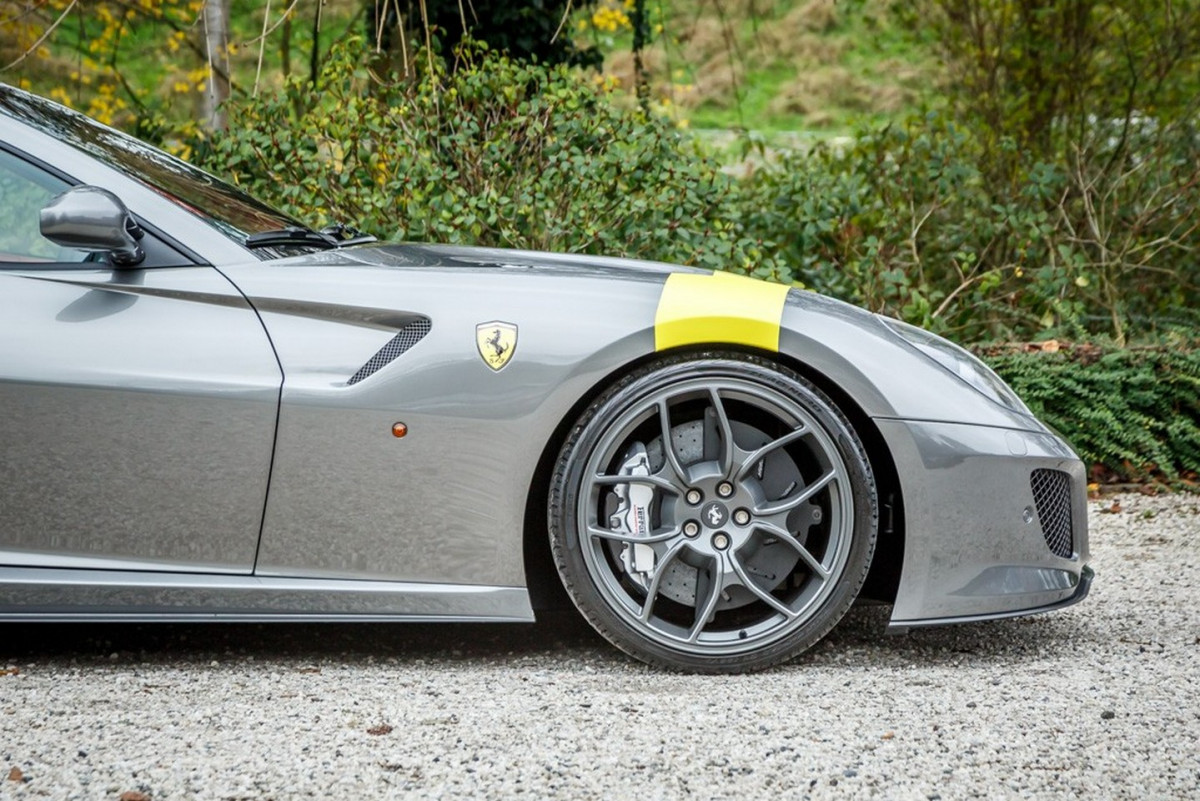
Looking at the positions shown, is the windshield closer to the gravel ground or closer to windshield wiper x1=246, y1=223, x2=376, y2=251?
windshield wiper x1=246, y1=223, x2=376, y2=251

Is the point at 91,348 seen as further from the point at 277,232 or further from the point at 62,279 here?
the point at 277,232

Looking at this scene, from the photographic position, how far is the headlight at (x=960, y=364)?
3.16m

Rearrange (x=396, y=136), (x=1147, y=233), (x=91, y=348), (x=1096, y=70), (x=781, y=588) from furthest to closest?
(x=1096, y=70), (x=1147, y=233), (x=396, y=136), (x=781, y=588), (x=91, y=348)

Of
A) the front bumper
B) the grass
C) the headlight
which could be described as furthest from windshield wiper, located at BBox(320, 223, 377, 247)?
the grass

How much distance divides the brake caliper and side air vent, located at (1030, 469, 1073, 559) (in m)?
0.93

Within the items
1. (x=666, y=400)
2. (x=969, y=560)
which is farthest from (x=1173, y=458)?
(x=666, y=400)

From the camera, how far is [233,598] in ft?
9.78

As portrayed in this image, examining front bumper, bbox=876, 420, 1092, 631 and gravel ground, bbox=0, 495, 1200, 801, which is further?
front bumper, bbox=876, 420, 1092, 631

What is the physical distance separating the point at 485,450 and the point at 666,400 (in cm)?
45

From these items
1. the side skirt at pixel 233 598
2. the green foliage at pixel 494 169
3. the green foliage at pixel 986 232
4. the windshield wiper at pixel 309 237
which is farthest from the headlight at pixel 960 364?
the green foliage at pixel 986 232

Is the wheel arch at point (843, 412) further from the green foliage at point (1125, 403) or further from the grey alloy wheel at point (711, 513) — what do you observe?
the green foliage at point (1125, 403)

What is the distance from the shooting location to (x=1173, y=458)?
5.47 m

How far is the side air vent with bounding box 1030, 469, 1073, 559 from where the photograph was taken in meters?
3.05

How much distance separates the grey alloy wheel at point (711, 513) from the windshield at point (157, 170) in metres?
1.04
